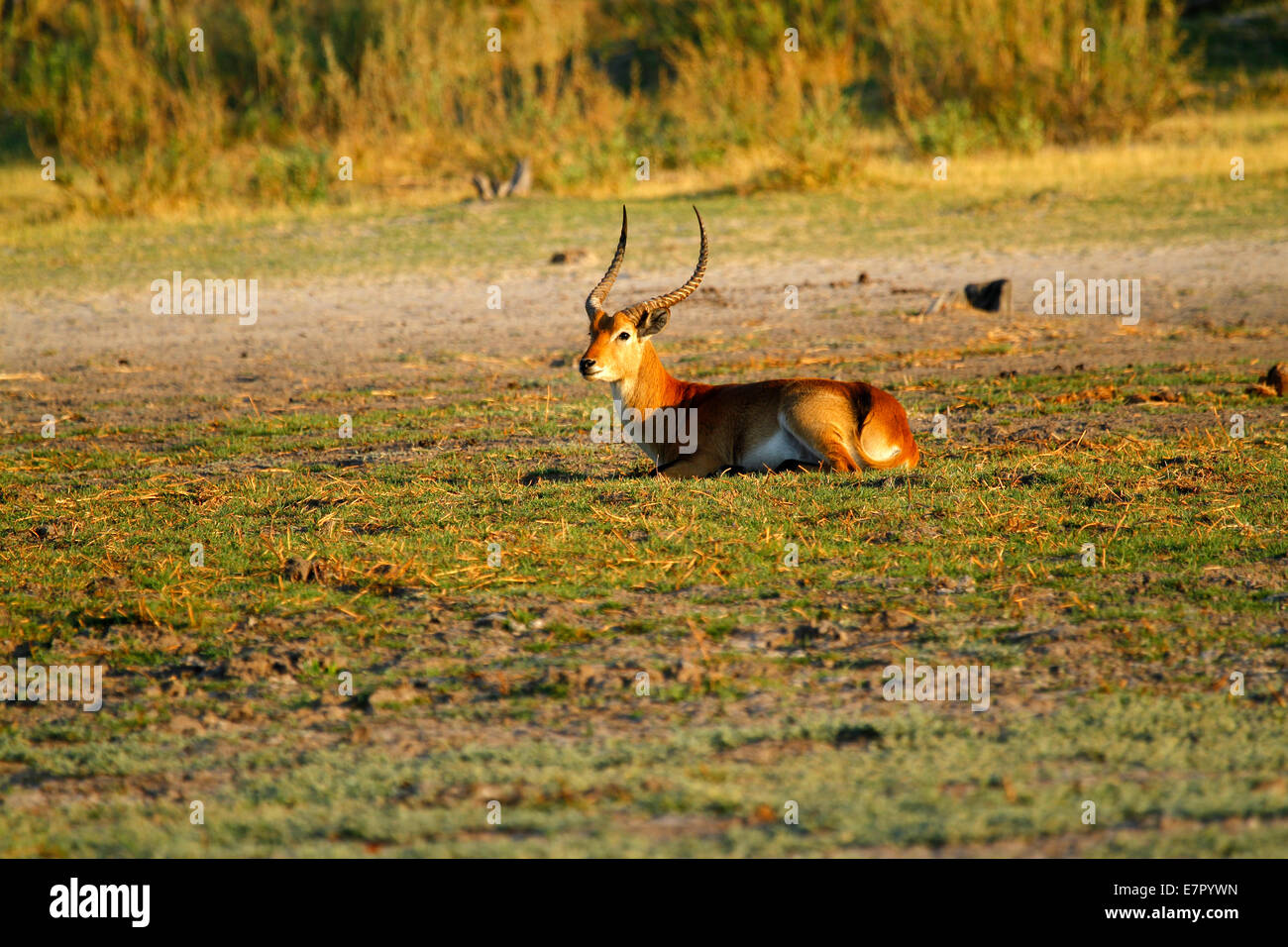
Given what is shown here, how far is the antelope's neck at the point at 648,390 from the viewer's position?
350 inches

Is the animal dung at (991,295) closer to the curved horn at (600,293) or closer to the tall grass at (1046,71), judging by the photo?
the curved horn at (600,293)

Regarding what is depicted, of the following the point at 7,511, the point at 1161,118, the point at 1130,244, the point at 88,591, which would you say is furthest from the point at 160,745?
the point at 1161,118

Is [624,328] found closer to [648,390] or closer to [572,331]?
[648,390]

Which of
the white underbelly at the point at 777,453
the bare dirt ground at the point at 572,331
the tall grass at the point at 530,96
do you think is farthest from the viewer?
the tall grass at the point at 530,96

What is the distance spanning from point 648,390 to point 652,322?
1.35 feet

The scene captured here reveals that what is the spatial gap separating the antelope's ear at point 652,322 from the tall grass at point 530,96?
495 inches

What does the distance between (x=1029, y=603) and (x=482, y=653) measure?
2190mm

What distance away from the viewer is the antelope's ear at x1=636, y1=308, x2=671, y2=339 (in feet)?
29.1

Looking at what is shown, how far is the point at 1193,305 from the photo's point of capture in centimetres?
1441

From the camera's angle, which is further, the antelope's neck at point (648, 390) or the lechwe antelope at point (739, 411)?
the antelope's neck at point (648, 390)

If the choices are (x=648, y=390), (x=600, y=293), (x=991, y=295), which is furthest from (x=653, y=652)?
(x=991, y=295)

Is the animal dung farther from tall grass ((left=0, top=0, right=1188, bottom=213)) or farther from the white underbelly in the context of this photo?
tall grass ((left=0, top=0, right=1188, bottom=213))

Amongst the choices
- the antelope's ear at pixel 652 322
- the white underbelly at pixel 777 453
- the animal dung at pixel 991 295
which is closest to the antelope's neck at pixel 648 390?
the antelope's ear at pixel 652 322
